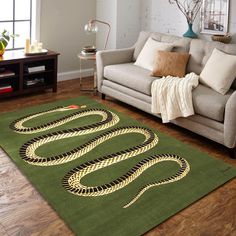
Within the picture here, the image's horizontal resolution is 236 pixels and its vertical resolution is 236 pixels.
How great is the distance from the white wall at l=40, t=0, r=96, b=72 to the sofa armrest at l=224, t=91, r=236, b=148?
293cm

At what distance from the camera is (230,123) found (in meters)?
3.05

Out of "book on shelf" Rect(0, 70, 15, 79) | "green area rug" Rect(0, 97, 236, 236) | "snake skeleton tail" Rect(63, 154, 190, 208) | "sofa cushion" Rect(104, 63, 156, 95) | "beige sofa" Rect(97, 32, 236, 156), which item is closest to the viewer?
"green area rug" Rect(0, 97, 236, 236)

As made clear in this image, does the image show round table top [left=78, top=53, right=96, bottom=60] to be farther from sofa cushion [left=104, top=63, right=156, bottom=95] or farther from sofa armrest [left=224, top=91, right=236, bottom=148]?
sofa armrest [left=224, top=91, right=236, bottom=148]

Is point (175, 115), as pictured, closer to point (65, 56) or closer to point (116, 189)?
point (116, 189)

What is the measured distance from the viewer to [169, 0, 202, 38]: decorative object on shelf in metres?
4.66

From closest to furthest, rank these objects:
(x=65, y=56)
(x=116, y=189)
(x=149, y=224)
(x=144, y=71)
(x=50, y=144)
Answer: (x=149, y=224)
(x=116, y=189)
(x=50, y=144)
(x=144, y=71)
(x=65, y=56)

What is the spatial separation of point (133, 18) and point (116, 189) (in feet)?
11.4

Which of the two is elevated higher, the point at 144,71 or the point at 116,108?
the point at 144,71

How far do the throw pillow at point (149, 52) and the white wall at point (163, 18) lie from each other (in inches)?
31.3

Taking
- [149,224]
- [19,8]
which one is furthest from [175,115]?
[19,8]

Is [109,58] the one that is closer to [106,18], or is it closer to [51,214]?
[106,18]

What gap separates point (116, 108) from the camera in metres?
4.27

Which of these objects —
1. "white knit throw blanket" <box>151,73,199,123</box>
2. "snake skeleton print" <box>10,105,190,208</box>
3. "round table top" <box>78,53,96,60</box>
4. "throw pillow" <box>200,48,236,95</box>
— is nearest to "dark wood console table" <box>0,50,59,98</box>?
"round table top" <box>78,53,96,60</box>

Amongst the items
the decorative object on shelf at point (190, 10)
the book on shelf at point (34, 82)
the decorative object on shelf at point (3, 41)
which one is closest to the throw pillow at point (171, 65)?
the decorative object on shelf at point (190, 10)
